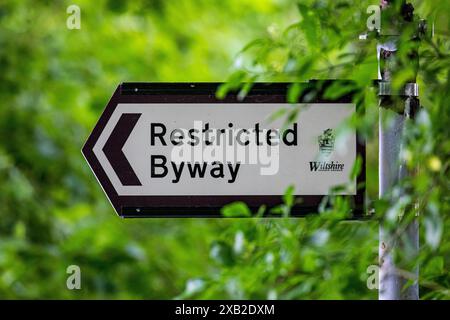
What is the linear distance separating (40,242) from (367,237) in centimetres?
302

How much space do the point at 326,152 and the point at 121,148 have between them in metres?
0.36

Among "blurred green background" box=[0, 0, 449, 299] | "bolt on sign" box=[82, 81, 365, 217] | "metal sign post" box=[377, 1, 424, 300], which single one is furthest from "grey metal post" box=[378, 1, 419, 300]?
"blurred green background" box=[0, 0, 449, 299]

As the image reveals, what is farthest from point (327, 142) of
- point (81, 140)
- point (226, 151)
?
point (81, 140)

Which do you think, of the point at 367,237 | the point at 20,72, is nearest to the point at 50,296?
the point at 20,72

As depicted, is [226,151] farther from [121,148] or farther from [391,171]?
[391,171]

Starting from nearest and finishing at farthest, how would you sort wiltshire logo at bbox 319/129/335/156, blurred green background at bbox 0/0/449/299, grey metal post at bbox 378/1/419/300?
1. grey metal post at bbox 378/1/419/300
2. wiltshire logo at bbox 319/129/335/156
3. blurred green background at bbox 0/0/449/299

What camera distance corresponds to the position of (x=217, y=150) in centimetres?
180

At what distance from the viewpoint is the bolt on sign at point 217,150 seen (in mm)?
1773

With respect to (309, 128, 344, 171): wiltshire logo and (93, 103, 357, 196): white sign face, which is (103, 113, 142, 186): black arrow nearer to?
(93, 103, 357, 196): white sign face

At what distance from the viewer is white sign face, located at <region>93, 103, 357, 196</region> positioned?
1.78 meters

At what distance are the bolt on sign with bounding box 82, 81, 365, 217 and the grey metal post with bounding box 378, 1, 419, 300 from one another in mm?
218

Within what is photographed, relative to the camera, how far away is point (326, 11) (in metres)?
1.70

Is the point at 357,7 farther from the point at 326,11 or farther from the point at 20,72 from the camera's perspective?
the point at 20,72

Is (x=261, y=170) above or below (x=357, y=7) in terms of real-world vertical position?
below
